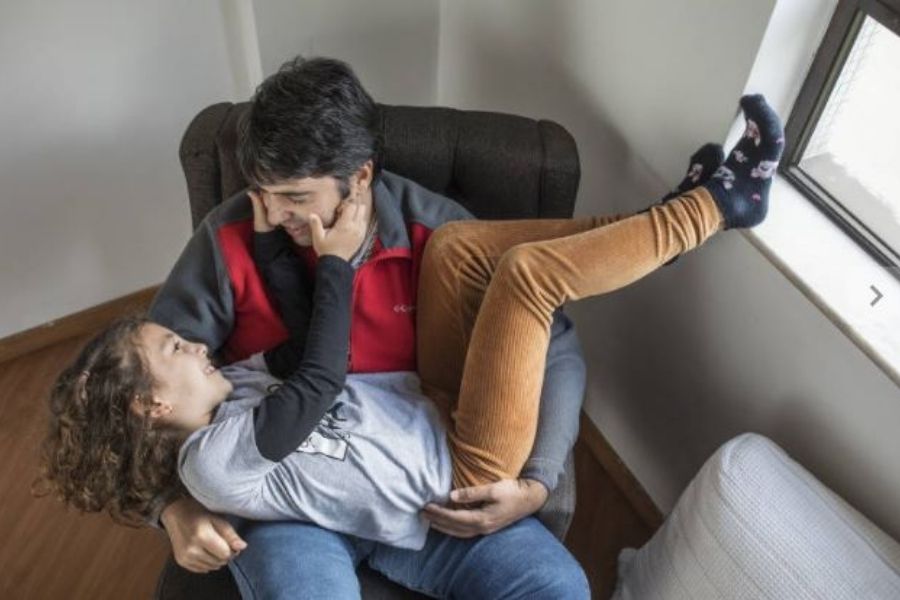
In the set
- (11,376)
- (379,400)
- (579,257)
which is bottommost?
(11,376)

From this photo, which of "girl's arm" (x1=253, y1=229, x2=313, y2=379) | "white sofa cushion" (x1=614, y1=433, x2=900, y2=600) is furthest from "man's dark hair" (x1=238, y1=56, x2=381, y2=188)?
"white sofa cushion" (x1=614, y1=433, x2=900, y2=600)

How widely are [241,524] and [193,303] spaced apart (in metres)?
0.34

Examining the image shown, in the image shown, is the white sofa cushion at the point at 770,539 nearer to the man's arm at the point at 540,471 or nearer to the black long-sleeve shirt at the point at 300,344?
the man's arm at the point at 540,471

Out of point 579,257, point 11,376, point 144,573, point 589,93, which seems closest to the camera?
point 579,257

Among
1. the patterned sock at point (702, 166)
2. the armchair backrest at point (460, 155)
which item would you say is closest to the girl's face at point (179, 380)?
the armchair backrest at point (460, 155)

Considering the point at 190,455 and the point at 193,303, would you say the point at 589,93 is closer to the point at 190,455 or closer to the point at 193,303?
the point at 193,303

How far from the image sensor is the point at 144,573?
169 cm

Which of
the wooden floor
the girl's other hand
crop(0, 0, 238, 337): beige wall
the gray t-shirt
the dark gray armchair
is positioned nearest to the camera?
the gray t-shirt

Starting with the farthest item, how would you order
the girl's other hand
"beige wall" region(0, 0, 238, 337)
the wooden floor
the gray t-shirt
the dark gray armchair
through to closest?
the wooden floor
"beige wall" region(0, 0, 238, 337)
the dark gray armchair
the girl's other hand
the gray t-shirt

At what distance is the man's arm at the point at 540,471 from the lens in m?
1.18

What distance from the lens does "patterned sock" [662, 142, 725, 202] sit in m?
1.26

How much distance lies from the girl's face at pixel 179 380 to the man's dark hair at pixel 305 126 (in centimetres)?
25

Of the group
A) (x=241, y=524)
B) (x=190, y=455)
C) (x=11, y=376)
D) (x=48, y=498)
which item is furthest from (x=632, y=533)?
(x=11, y=376)

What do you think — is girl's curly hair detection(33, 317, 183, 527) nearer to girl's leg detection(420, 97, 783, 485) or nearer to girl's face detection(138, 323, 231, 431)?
girl's face detection(138, 323, 231, 431)
